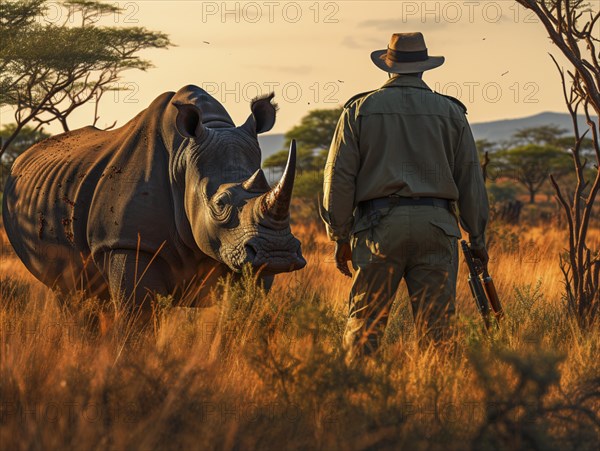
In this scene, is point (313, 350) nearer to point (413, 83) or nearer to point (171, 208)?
point (413, 83)

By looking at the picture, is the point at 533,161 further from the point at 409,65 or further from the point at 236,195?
the point at 409,65

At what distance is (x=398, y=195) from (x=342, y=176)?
0.29 metres

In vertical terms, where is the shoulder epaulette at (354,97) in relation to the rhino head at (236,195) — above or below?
above

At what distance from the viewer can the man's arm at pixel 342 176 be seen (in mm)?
5316

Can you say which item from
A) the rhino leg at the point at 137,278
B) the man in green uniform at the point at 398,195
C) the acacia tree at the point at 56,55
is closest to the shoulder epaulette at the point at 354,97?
Answer: the man in green uniform at the point at 398,195

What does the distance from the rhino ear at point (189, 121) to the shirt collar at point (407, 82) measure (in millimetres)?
1315

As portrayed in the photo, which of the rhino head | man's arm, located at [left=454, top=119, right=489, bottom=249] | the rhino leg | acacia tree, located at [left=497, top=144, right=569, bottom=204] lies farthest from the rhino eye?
acacia tree, located at [left=497, top=144, right=569, bottom=204]

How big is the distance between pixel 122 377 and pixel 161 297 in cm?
165

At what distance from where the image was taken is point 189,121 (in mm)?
6418

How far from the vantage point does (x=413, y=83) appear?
5484 mm

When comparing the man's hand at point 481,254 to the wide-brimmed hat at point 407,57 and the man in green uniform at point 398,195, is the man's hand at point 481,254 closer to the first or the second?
the man in green uniform at point 398,195

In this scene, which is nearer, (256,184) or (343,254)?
(343,254)

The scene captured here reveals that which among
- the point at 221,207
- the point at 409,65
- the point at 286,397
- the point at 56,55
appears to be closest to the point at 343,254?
the point at 221,207

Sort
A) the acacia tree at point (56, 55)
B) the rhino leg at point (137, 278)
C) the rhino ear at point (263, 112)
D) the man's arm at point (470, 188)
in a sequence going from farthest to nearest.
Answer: the acacia tree at point (56, 55)
the rhino ear at point (263, 112)
the rhino leg at point (137, 278)
the man's arm at point (470, 188)
